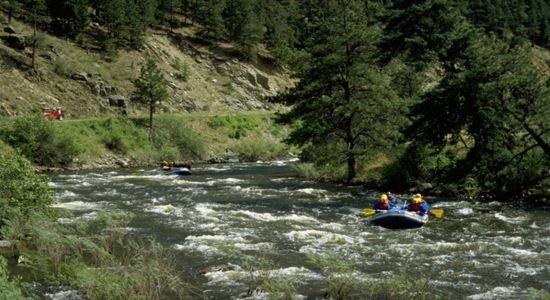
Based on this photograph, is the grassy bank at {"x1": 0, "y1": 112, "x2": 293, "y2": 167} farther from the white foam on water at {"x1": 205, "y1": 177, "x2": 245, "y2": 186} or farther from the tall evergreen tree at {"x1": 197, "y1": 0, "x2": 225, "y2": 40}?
the tall evergreen tree at {"x1": 197, "y1": 0, "x2": 225, "y2": 40}

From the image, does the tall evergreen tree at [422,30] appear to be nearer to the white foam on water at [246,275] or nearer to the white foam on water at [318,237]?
the white foam on water at [318,237]

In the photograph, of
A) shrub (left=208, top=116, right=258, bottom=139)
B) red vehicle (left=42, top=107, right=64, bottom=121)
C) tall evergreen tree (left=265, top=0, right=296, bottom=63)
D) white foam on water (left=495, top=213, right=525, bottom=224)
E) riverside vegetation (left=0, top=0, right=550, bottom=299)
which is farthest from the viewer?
tall evergreen tree (left=265, top=0, right=296, bottom=63)

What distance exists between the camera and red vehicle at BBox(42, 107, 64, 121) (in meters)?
51.1

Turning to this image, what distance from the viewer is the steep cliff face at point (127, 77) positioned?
178 ft

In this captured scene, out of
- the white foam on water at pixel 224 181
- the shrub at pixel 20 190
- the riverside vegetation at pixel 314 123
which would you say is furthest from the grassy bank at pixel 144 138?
the shrub at pixel 20 190

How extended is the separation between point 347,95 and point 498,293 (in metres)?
25.2

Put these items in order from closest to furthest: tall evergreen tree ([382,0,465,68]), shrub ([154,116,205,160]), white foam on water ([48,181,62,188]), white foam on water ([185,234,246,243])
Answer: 1. white foam on water ([185,234,246,243])
2. white foam on water ([48,181,62,188])
3. tall evergreen tree ([382,0,465,68])
4. shrub ([154,116,205,160])

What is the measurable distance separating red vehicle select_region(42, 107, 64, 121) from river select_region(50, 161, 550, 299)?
18.7 metres

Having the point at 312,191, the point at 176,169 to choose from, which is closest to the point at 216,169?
the point at 176,169

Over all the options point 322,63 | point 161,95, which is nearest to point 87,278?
point 322,63

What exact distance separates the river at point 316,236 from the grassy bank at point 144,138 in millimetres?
10396

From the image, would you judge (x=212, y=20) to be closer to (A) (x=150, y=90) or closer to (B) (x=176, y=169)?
(A) (x=150, y=90)

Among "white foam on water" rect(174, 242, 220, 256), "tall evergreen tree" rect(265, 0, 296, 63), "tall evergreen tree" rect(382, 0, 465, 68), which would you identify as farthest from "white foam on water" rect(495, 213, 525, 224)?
"tall evergreen tree" rect(265, 0, 296, 63)

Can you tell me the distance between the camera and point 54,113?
170 feet
